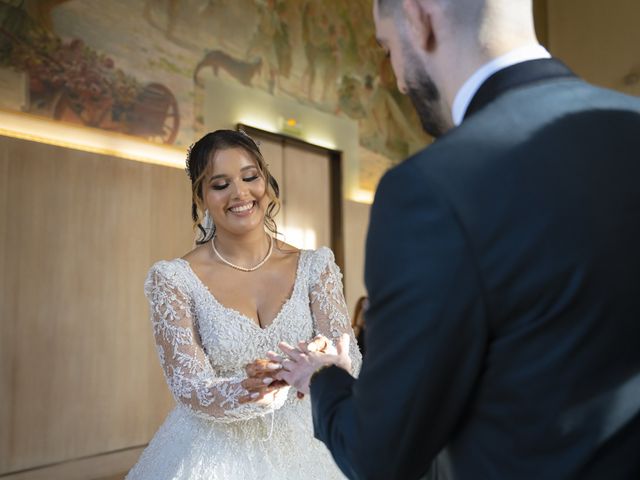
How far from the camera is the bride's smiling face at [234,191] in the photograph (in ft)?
10.5

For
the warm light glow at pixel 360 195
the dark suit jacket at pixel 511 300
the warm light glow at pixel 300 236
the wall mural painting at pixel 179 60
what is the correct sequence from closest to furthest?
the dark suit jacket at pixel 511 300
the wall mural painting at pixel 179 60
the warm light glow at pixel 300 236
the warm light glow at pixel 360 195

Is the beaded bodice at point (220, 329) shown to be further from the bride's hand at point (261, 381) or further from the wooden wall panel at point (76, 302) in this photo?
the wooden wall panel at point (76, 302)

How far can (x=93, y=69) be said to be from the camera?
309 inches

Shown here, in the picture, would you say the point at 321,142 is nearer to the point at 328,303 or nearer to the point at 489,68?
the point at 328,303

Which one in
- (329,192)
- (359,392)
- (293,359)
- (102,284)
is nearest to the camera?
(359,392)

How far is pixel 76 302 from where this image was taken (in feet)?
23.8

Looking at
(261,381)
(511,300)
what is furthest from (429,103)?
(261,381)

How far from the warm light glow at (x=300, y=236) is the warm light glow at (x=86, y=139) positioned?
8.18 feet

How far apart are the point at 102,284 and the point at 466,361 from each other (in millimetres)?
6957

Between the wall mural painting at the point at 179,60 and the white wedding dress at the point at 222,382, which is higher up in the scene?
the wall mural painting at the point at 179,60

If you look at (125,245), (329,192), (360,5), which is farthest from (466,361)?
(360,5)

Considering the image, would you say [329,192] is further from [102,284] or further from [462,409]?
[462,409]

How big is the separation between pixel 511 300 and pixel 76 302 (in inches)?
271

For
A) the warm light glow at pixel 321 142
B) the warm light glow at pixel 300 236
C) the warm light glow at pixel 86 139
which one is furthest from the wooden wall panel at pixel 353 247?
the warm light glow at pixel 86 139
